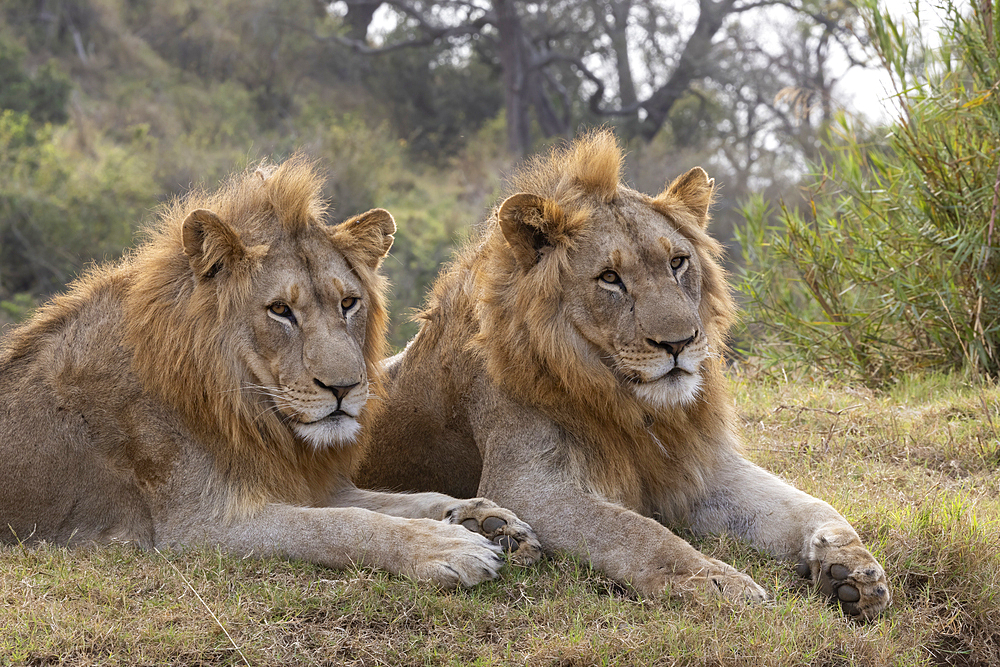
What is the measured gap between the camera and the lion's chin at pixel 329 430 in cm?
349

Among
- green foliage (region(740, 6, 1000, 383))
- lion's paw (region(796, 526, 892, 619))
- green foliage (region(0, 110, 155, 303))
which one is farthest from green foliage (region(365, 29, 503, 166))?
lion's paw (region(796, 526, 892, 619))

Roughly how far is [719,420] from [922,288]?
9.89 feet

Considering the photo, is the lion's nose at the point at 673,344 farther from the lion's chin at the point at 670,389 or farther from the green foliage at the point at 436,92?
the green foliage at the point at 436,92

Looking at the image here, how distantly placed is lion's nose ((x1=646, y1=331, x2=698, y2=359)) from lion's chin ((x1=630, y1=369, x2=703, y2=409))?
9 cm

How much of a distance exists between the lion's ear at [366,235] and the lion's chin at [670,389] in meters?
1.17

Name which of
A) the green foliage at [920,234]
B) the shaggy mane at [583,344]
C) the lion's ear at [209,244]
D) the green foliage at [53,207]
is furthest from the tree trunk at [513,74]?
the lion's ear at [209,244]

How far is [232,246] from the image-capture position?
3564mm

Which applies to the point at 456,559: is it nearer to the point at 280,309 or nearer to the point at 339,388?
Answer: the point at 339,388

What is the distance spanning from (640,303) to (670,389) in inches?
12.6

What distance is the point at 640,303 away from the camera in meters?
3.43

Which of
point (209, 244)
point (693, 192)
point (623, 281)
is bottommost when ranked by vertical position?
point (623, 281)

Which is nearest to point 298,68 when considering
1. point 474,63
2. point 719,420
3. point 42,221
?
point 474,63

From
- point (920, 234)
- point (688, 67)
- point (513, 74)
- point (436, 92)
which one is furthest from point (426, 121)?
point (920, 234)

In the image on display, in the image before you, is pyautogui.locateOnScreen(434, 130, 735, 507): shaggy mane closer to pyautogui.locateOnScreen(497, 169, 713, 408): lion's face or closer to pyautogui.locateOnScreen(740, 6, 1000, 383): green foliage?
pyautogui.locateOnScreen(497, 169, 713, 408): lion's face
